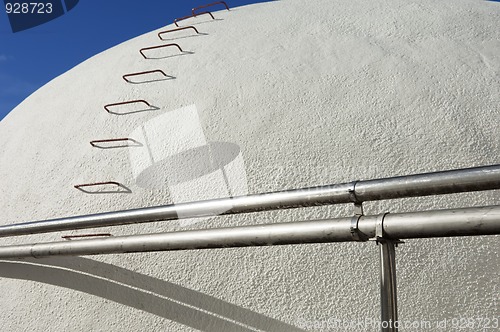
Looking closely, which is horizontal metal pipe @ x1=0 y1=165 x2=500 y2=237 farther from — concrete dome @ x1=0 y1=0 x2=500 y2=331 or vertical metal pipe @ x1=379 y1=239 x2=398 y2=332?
concrete dome @ x1=0 y1=0 x2=500 y2=331

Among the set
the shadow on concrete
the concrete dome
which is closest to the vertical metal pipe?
the concrete dome

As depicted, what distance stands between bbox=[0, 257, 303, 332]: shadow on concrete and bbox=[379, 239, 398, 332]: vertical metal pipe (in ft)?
2.40

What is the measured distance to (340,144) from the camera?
3.28m

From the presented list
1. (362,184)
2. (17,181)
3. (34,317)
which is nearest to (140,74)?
(17,181)

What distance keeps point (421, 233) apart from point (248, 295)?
1132 millimetres

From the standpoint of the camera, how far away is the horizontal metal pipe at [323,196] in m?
2.15

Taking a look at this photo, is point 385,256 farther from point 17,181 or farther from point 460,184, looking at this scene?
point 17,181

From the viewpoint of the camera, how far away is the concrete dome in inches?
114

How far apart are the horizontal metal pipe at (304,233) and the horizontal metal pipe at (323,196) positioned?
0.34ft

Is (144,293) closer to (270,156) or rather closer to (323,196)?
(270,156)

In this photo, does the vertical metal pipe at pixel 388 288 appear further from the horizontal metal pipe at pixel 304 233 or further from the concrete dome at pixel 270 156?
the concrete dome at pixel 270 156

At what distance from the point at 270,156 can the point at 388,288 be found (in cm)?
125

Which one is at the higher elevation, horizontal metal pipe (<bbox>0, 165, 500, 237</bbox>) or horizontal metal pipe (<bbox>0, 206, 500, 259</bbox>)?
horizontal metal pipe (<bbox>0, 165, 500, 237</bbox>)

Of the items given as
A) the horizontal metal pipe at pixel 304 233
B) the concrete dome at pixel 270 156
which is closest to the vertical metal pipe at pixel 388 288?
the horizontal metal pipe at pixel 304 233
